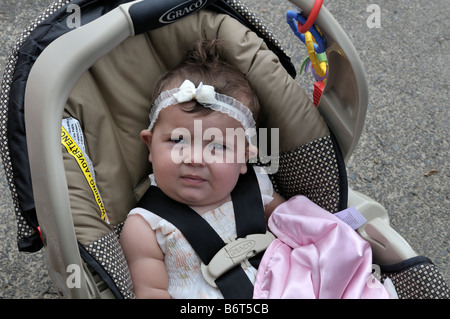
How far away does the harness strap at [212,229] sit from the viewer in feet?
3.83

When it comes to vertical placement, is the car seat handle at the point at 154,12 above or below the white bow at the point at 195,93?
above

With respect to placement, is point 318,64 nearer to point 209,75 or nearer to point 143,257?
point 209,75

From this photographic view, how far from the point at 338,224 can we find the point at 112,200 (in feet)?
1.71

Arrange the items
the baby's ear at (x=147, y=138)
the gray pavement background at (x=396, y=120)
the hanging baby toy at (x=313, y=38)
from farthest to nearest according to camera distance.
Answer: the gray pavement background at (x=396, y=120) < the baby's ear at (x=147, y=138) < the hanging baby toy at (x=313, y=38)

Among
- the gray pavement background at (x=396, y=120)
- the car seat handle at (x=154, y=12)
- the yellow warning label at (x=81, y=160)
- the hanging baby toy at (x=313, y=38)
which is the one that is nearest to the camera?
the car seat handle at (x=154, y=12)

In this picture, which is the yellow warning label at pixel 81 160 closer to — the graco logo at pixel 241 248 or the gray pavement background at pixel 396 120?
the graco logo at pixel 241 248

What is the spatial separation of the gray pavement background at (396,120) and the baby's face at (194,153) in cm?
59

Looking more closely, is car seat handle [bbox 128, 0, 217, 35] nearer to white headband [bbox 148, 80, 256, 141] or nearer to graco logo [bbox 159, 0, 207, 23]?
graco logo [bbox 159, 0, 207, 23]

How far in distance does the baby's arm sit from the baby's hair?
299mm

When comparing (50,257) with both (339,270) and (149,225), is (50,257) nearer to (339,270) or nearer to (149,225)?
(149,225)

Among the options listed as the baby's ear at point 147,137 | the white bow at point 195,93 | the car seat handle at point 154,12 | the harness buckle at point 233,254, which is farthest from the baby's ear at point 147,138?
the car seat handle at point 154,12

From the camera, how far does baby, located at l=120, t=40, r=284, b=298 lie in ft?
3.79

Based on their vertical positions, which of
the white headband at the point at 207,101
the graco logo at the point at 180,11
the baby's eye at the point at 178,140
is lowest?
the baby's eye at the point at 178,140

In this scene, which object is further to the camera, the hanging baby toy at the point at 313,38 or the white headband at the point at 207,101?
the white headband at the point at 207,101
